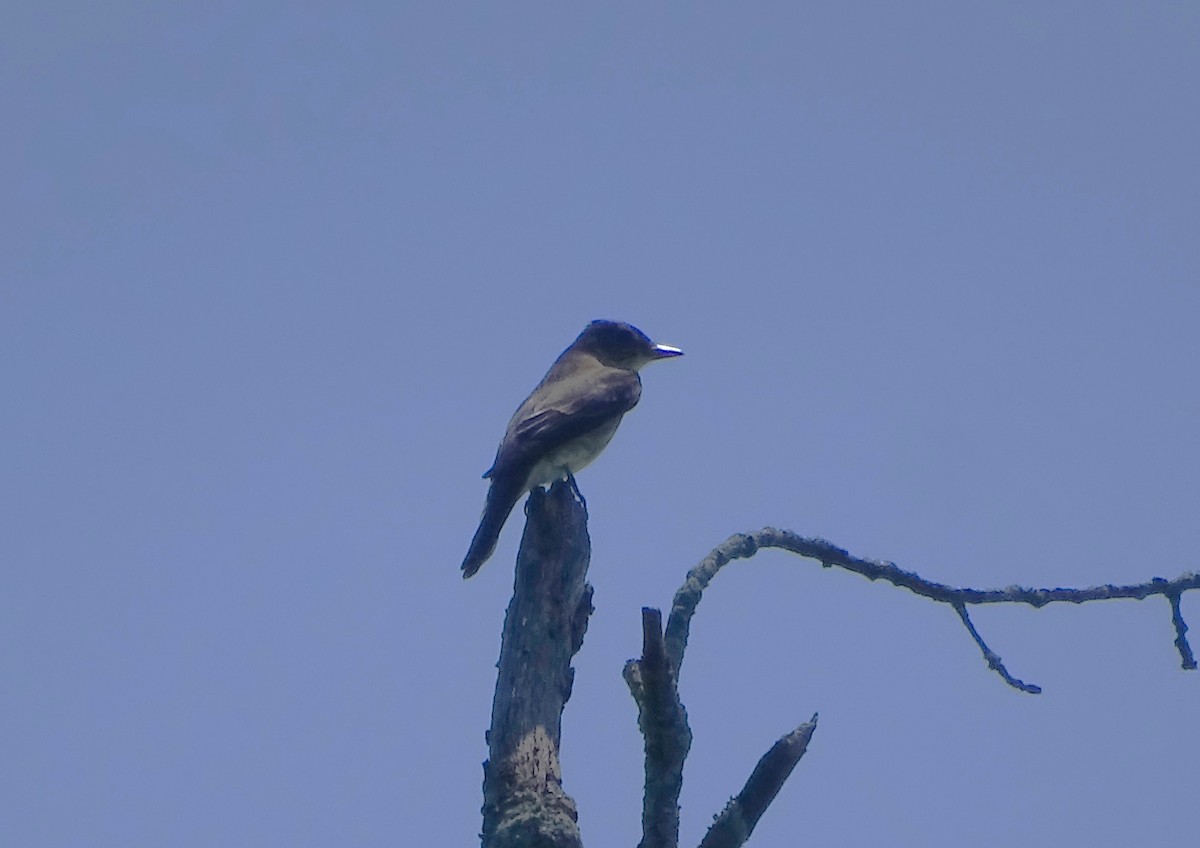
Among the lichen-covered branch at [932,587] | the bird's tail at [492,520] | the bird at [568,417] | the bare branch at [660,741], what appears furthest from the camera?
the bird at [568,417]

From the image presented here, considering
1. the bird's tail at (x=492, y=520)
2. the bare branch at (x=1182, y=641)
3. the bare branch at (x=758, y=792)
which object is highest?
the bird's tail at (x=492, y=520)

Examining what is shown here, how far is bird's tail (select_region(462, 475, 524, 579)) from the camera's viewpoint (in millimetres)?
7066

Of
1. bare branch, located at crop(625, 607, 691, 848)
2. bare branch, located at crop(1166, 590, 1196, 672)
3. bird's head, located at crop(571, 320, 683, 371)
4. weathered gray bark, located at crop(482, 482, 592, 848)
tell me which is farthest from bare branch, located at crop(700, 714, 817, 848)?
bird's head, located at crop(571, 320, 683, 371)

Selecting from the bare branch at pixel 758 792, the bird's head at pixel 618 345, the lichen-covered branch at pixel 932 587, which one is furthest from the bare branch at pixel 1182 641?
the bird's head at pixel 618 345

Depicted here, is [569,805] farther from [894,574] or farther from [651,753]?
[894,574]

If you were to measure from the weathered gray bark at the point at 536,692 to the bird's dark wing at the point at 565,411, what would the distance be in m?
2.37

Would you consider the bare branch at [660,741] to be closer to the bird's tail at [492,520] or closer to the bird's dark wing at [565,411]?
the bird's tail at [492,520]

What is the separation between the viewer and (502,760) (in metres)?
4.36

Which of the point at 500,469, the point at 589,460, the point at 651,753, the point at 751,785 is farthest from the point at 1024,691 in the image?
the point at 589,460

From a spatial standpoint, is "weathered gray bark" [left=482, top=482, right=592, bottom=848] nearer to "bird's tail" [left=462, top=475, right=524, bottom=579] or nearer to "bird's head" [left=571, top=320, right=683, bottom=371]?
"bird's tail" [left=462, top=475, right=524, bottom=579]

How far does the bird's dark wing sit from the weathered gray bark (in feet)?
7.79

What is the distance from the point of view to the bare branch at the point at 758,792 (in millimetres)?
4418

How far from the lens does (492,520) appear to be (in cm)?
720

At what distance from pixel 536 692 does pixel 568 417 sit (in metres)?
3.88
